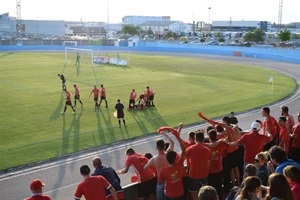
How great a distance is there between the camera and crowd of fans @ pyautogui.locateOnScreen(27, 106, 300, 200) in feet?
19.0

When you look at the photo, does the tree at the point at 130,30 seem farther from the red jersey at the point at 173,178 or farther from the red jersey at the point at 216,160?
the red jersey at the point at 173,178

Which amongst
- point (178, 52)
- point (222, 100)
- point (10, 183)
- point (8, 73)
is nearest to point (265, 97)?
point (222, 100)

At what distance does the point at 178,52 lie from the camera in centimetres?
7594

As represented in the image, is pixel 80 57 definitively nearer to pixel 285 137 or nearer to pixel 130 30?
pixel 285 137

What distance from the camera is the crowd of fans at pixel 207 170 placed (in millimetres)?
5781

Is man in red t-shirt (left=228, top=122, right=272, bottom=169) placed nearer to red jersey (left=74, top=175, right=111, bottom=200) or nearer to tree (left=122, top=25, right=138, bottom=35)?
red jersey (left=74, top=175, right=111, bottom=200)

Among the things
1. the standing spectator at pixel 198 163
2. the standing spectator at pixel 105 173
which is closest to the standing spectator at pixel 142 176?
the standing spectator at pixel 105 173

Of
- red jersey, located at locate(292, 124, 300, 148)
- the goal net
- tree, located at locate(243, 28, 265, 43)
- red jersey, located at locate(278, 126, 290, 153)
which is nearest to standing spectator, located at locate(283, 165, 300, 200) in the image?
red jersey, located at locate(278, 126, 290, 153)

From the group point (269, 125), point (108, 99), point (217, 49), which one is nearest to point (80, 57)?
point (217, 49)

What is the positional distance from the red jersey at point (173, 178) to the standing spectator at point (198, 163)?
1.54 feet

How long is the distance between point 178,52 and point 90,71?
3525cm

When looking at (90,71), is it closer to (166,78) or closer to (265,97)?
(166,78)

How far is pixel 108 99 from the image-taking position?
27734 mm

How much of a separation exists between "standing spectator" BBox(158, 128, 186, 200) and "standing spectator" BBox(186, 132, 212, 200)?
0.41m
